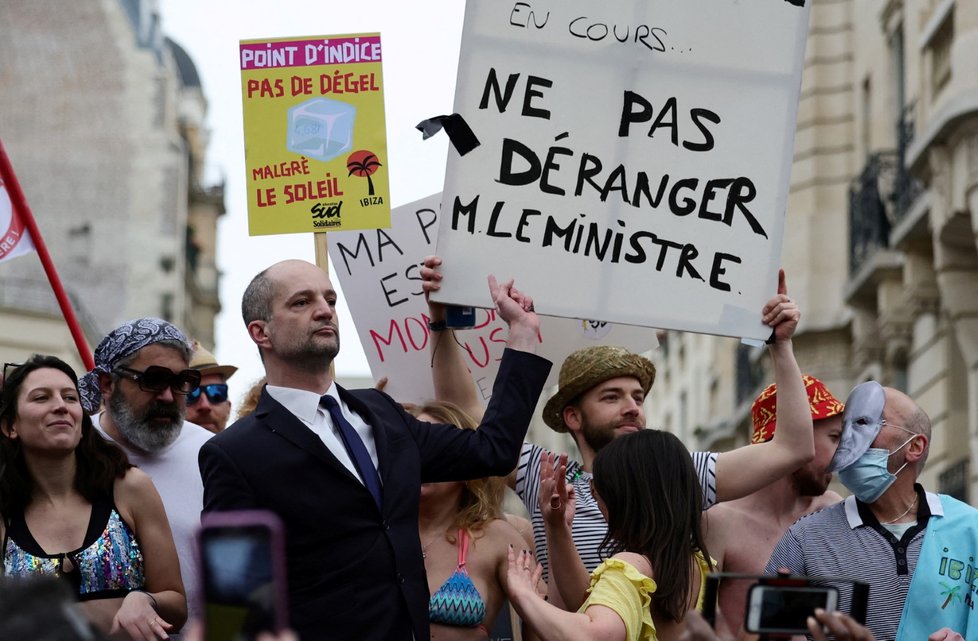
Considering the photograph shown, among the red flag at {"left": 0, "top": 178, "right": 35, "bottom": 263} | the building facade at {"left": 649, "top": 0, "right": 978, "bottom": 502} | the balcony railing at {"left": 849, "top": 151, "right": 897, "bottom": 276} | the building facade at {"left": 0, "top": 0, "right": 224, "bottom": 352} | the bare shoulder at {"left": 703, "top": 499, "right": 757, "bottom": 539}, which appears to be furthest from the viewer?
the building facade at {"left": 0, "top": 0, "right": 224, "bottom": 352}

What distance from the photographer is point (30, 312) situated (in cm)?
3375

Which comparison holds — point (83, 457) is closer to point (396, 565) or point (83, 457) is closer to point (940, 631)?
point (396, 565)

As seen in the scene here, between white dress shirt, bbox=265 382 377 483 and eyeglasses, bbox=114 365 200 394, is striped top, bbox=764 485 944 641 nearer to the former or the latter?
white dress shirt, bbox=265 382 377 483

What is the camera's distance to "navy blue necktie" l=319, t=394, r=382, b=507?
5523 mm

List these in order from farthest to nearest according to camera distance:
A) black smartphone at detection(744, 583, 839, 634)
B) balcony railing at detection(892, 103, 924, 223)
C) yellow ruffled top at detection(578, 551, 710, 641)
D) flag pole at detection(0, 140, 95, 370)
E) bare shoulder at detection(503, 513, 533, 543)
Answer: balcony railing at detection(892, 103, 924, 223) → flag pole at detection(0, 140, 95, 370) → bare shoulder at detection(503, 513, 533, 543) → yellow ruffled top at detection(578, 551, 710, 641) → black smartphone at detection(744, 583, 839, 634)

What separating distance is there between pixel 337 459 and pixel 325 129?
2.14 meters

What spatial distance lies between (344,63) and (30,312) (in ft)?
89.4

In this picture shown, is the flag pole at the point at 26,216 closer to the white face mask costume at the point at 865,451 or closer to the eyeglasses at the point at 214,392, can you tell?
the eyeglasses at the point at 214,392

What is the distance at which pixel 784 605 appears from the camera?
4.05 meters

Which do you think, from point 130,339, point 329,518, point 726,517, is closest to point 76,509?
point 130,339

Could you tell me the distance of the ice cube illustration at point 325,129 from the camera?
7348mm

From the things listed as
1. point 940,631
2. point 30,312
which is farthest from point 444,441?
point 30,312

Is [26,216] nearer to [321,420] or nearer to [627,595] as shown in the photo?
[321,420]

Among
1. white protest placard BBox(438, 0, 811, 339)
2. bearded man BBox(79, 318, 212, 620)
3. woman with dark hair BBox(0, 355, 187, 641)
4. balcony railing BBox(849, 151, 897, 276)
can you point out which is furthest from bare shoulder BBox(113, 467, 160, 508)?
balcony railing BBox(849, 151, 897, 276)
